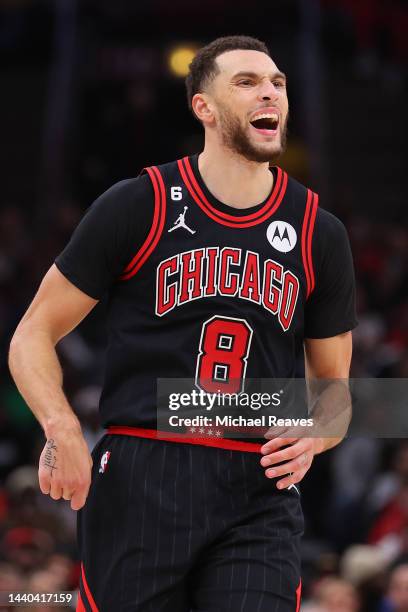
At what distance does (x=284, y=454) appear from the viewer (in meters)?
3.89

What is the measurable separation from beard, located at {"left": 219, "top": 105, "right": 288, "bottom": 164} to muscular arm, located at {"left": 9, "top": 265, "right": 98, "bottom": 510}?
728 mm

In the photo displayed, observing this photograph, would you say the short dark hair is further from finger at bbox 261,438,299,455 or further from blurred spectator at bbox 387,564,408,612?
blurred spectator at bbox 387,564,408,612

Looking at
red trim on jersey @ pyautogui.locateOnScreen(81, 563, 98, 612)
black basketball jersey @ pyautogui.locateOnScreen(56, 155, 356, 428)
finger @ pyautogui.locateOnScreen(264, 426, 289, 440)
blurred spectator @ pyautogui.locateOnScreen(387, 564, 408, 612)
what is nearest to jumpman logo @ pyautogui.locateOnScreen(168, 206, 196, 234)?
black basketball jersey @ pyautogui.locateOnScreen(56, 155, 356, 428)

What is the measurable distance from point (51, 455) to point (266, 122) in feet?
4.47

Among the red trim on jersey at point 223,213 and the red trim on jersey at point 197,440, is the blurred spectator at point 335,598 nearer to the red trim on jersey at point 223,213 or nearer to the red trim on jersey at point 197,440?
the red trim on jersey at point 197,440

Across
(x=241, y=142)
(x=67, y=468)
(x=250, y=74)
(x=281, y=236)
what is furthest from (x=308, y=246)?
(x=67, y=468)

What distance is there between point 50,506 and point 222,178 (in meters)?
5.87

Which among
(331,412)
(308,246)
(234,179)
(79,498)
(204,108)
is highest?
(204,108)

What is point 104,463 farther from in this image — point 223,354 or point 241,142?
point 241,142

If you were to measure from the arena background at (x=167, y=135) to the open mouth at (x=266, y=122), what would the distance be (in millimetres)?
5868

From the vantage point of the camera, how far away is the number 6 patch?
3.99 m

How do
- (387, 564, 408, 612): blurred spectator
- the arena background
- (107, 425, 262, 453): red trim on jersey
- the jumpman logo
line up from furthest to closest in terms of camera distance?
the arena background
(387, 564, 408, 612): blurred spectator
the jumpman logo
(107, 425, 262, 453): red trim on jersey

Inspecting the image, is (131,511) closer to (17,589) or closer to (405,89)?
(17,589)

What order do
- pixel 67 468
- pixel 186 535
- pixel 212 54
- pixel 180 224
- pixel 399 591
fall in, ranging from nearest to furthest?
pixel 67 468 → pixel 186 535 → pixel 180 224 → pixel 212 54 → pixel 399 591
